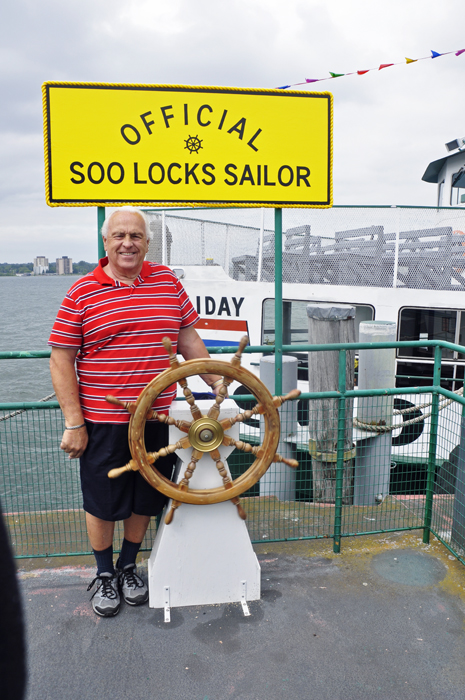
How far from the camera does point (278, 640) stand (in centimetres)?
234

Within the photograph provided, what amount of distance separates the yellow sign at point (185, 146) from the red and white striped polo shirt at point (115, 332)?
522 millimetres

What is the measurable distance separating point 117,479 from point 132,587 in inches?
23.1

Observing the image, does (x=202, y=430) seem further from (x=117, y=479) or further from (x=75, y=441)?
(x=75, y=441)

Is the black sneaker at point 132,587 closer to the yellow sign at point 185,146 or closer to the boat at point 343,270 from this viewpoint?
the yellow sign at point 185,146

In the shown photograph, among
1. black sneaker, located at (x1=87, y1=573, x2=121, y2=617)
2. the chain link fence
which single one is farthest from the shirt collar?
the chain link fence

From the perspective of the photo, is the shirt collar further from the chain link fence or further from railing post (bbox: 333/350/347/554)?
the chain link fence

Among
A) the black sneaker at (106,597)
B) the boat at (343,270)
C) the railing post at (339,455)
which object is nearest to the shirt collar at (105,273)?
the railing post at (339,455)

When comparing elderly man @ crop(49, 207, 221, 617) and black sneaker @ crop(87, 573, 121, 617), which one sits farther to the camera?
black sneaker @ crop(87, 573, 121, 617)

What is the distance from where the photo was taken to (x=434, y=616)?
251cm

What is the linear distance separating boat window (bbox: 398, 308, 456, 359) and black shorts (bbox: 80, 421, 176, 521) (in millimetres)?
4760

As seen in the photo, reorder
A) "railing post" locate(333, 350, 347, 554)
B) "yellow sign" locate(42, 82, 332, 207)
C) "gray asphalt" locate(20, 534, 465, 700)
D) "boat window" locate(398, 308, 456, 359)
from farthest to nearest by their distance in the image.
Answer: "boat window" locate(398, 308, 456, 359) < "railing post" locate(333, 350, 347, 554) < "yellow sign" locate(42, 82, 332, 207) < "gray asphalt" locate(20, 534, 465, 700)

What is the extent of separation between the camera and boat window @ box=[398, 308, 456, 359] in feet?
21.2

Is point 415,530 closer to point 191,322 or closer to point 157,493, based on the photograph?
point 157,493

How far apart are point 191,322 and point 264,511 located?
4.80ft
